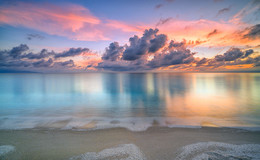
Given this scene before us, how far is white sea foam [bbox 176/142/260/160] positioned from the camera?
5695mm

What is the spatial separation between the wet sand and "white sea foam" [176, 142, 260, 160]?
0.37 m

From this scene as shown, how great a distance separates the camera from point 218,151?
Result: 6090 mm

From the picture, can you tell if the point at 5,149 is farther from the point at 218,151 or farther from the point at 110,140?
the point at 218,151

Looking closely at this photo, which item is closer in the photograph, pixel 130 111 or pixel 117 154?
pixel 117 154

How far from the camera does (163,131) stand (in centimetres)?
859

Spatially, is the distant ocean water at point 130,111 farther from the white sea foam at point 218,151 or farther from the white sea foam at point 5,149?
the white sea foam at point 218,151

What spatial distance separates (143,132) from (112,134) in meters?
2.07

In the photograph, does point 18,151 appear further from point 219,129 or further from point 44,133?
point 219,129

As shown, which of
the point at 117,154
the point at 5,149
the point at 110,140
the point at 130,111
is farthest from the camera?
the point at 130,111

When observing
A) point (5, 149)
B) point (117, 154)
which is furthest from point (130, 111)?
point (5, 149)

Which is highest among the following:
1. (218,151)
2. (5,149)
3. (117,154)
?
(5,149)

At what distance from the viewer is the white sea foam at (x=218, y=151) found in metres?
5.70

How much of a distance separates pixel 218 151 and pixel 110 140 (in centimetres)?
562

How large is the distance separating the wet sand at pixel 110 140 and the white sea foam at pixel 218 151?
373 mm
